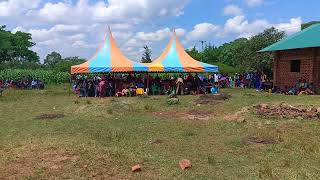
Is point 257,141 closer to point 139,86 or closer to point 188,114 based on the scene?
point 188,114

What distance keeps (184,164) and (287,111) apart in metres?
7.58

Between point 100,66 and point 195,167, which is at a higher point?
point 100,66

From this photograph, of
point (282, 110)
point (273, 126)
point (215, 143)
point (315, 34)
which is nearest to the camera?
point (215, 143)

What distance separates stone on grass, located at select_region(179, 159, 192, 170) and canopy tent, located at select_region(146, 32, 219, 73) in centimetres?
1845

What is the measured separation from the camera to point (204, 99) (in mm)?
21141

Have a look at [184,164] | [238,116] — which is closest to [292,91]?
[238,116]

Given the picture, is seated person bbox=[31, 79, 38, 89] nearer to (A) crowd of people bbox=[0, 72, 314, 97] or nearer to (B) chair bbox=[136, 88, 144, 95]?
(A) crowd of people bbox=[0, 72, 314, 97]

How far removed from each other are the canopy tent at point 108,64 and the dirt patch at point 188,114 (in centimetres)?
955

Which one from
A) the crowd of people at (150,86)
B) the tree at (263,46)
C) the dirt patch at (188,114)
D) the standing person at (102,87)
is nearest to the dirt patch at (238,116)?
the dirt patch at (188,114)

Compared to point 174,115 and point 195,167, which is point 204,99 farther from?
point 195,167

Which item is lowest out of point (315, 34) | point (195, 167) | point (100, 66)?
point (195, 167)

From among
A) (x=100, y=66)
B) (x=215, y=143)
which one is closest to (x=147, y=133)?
(x=215, y=143)

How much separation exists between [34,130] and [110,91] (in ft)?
45.5

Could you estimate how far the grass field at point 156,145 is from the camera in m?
8.09
